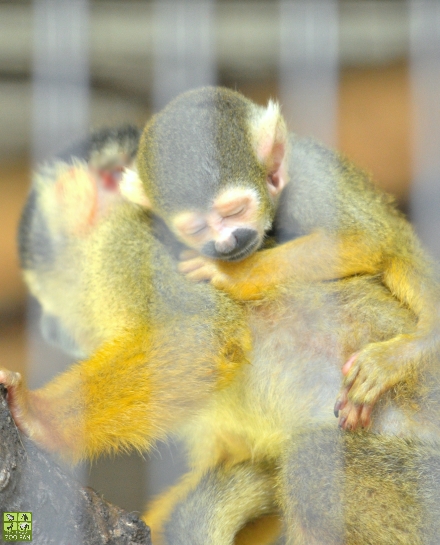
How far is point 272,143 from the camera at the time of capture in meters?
1.87

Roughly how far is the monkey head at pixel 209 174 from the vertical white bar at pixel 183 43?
2.92 feet

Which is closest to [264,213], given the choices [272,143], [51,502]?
[272,143]

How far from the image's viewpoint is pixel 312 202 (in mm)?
1862

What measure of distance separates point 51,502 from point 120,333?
50 cm

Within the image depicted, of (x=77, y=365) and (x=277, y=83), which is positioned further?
(x=277, y=83)

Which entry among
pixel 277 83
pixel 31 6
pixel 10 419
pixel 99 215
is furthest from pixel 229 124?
pixel 277 83

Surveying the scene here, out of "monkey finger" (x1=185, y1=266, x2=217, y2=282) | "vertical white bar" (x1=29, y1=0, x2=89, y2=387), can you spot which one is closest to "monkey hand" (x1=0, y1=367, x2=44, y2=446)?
"monkey finger" (x1=185, y1=266, x2=217, y2=282)

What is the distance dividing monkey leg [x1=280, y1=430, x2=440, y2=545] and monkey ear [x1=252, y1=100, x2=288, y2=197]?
2.25 ft

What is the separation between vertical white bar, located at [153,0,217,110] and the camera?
2632mm

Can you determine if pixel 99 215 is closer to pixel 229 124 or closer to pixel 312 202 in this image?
pixel 229 124

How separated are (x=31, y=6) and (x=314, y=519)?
7.03ft

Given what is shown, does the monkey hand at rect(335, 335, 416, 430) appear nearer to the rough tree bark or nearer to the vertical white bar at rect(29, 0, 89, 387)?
the rough tree bark

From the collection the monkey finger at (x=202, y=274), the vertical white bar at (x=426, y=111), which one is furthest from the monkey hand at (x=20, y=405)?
the vertical white bar at (x=426, y=111)

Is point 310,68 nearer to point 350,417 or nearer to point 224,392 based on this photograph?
point 224,392
